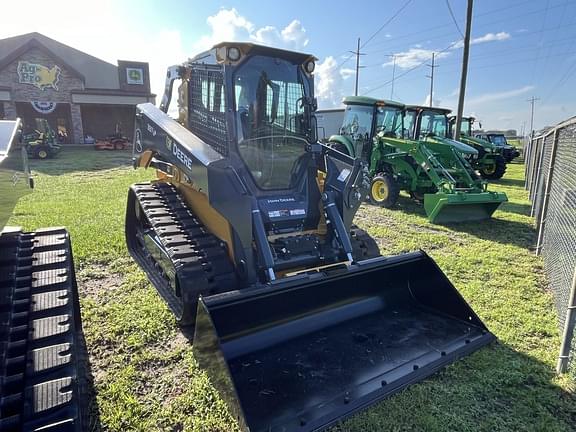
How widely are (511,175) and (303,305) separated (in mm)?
17559

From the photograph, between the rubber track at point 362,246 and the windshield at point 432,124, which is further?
the windshield at point 432,124

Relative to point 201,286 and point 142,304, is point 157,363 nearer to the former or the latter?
point 201,286

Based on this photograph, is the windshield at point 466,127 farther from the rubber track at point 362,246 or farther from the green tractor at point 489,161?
the rubber track at point 362,246

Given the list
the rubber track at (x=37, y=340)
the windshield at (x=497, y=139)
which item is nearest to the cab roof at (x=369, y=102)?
the rubber track at (x=37, y=340)

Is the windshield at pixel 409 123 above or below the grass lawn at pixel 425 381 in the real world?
above

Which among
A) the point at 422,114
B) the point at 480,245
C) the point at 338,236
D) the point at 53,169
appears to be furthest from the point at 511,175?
the point at 53,169

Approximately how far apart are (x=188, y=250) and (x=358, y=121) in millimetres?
7869

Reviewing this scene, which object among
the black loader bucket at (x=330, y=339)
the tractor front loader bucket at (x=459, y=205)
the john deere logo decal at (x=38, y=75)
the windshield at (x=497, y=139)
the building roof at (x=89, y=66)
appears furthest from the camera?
the building roof at (x=89, y=66)

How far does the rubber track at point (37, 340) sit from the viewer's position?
1686 mm

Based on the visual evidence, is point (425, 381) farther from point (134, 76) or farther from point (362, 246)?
point (134, 76)

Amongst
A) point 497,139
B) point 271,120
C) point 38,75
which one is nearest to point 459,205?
point 271,120

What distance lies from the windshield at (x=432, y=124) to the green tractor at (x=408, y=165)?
0.72 meters

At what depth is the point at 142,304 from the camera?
402 cm

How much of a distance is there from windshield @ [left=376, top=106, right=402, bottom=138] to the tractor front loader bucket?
2801mm
